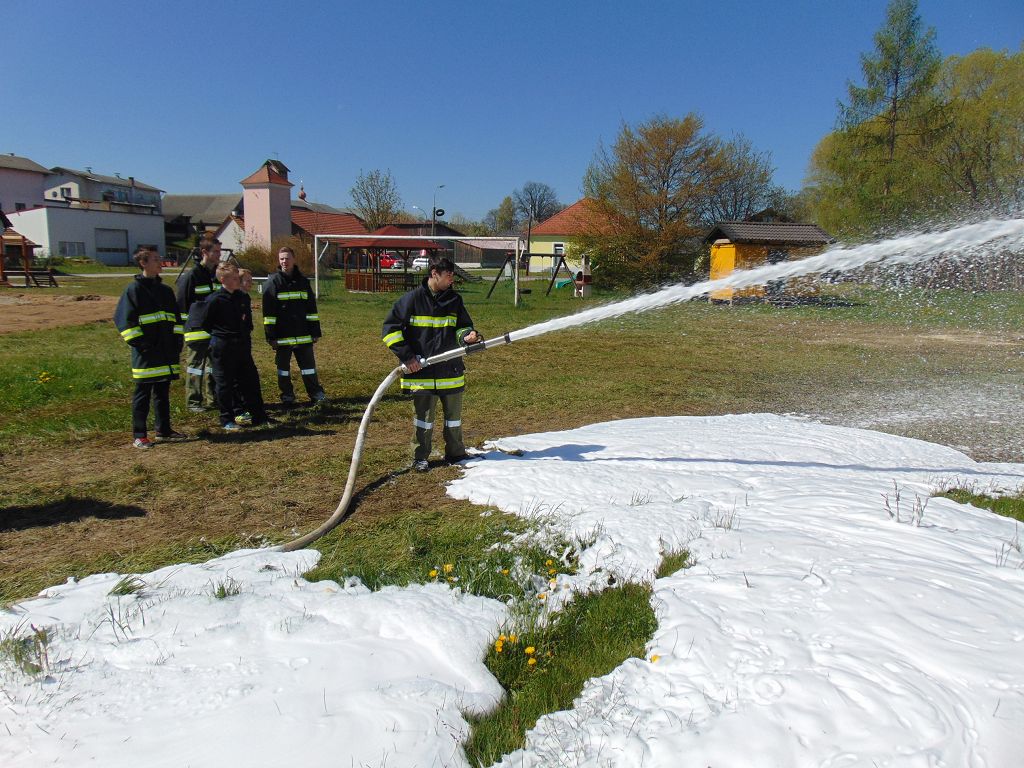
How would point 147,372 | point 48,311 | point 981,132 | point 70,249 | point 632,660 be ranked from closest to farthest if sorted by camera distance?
point 632,660, point 147,372, point 48,311, point 981,132, point 70,249

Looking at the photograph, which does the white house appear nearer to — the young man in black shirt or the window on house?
the window on house

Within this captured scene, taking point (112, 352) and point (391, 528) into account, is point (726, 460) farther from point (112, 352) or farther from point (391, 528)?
point (112, 352)

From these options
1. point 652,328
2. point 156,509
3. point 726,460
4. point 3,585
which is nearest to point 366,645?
point 3,585

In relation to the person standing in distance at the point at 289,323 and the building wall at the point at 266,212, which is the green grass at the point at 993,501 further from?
the building wall at the point at 266,212

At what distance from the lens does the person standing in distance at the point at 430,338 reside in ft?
20.5

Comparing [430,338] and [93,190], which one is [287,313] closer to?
[430,338]

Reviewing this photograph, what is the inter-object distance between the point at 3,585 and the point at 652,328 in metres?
18.2

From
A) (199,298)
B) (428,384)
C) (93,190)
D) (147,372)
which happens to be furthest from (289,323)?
(93,190)

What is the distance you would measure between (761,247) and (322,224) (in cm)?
4525

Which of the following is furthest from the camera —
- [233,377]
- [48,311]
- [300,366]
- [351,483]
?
[48,311]

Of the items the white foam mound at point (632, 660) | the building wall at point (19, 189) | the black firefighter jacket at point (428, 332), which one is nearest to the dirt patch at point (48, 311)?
the black firefighter jacket at point (428, 332)

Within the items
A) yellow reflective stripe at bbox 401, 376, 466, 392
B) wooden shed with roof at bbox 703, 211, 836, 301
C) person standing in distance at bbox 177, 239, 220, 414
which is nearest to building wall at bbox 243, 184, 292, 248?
wooden shed with roof at bbox 703, 211, 836, 301

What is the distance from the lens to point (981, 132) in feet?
102

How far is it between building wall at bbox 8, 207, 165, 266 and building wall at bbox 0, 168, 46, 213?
698 inches
